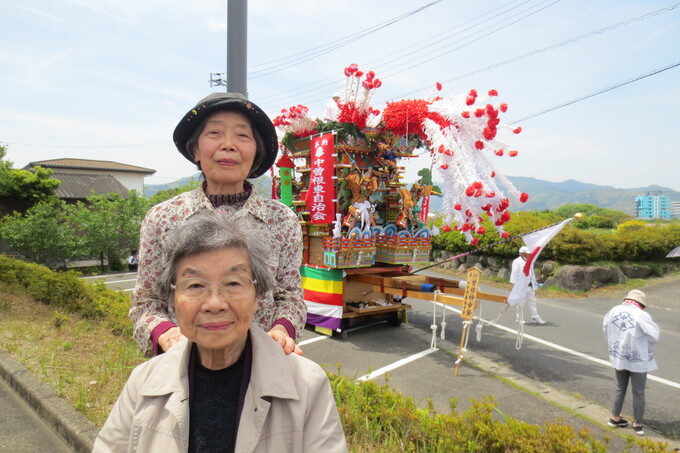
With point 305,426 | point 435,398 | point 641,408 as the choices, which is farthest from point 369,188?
point 305,426

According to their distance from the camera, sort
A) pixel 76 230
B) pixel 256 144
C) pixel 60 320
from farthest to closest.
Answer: pixel 76 230 → pixel 60 320 → pixel 256 144

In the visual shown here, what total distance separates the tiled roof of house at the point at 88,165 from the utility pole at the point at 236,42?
28.9 m

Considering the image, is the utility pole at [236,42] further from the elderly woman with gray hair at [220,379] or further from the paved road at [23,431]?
the paved road at [23,431]

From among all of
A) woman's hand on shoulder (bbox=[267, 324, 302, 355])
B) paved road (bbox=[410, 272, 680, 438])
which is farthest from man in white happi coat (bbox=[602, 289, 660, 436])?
woman's hand on shoulder (bbox=[267, 324, 302, 355])

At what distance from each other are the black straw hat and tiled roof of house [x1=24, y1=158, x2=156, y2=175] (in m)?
30.9

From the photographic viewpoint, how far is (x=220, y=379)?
4.94 ft

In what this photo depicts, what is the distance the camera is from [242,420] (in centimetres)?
135

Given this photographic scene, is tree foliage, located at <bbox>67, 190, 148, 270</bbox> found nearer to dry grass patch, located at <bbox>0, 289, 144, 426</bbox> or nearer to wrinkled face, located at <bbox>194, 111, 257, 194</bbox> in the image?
dry grass patch, located at <bbox>0, 289, 144, 426</bbox>

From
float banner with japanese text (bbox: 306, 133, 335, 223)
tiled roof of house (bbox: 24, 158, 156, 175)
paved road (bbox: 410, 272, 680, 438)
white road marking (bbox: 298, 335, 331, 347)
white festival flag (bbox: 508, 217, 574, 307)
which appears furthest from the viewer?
tiled roof of house (bbox: 24, 158, 156, 175)

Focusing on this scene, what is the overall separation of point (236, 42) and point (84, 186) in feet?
71.9

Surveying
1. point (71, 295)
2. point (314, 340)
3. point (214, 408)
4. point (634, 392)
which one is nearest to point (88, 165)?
point (71, 295)

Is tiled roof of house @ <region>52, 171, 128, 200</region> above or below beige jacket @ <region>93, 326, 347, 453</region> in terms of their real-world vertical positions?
above

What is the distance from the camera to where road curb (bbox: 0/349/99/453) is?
343 cm

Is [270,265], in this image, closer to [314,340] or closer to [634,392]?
Result: [634,392]
